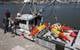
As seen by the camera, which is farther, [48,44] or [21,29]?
[21,29]

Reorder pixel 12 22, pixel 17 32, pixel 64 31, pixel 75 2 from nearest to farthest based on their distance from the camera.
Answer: pixel 64 31 < pixel 17 32 < pixel 12 22 < pixel 75 2

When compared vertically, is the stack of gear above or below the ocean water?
above

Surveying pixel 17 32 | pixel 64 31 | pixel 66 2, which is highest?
pixel 64 31

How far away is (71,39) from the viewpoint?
18672 millimetres

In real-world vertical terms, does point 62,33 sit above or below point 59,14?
above

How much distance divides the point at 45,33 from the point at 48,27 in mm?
834

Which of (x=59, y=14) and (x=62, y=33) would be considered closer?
(x=62, y=33)

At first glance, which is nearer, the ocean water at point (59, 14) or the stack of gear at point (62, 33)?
the stack of gear at point (62, 33)

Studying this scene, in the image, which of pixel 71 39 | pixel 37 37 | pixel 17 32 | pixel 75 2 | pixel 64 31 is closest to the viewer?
pixel 71 39

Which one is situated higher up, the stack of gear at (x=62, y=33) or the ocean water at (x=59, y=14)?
the stack of gear at (x=62, y=33)

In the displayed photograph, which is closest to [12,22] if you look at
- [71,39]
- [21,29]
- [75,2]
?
[21,29]

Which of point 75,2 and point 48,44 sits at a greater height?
point 48,44

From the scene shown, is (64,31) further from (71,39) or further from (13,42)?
(13,42)

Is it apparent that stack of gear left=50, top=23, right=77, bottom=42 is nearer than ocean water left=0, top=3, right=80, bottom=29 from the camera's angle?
Yes
